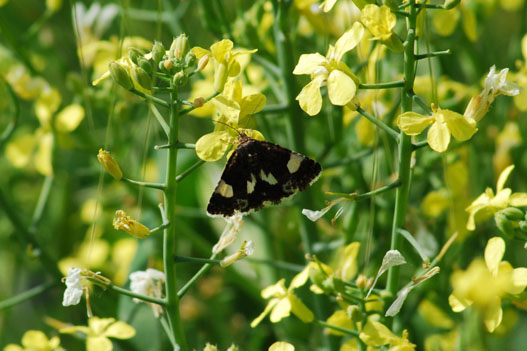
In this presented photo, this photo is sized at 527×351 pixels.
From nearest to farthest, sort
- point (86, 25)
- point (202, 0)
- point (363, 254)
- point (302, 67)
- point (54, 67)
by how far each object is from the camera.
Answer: point (302, 67)
point (202, 0)
point (363, 254)
point (86, 25)
point (54, 67)

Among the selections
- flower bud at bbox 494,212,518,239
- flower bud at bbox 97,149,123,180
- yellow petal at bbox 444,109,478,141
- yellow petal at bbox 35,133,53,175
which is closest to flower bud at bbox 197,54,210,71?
flower bud at bbox 97,149,123,180

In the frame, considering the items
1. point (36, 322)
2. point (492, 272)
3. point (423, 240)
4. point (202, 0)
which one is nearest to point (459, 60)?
point (423, 240)

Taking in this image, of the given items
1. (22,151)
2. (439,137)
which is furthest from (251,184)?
(22,151)

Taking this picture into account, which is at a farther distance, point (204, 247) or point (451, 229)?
point (204, 247)

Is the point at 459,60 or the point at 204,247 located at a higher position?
the point at 459,60

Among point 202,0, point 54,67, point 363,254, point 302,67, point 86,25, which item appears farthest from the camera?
point 54,67

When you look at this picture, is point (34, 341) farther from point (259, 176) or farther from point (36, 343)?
point (259, 176)

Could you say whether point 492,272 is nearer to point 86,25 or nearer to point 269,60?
point 269,60
